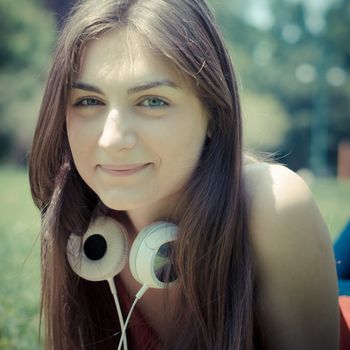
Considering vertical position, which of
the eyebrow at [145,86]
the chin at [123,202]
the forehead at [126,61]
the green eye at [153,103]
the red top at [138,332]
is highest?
the forehead at [126,61]

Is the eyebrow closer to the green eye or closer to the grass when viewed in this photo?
the green eye

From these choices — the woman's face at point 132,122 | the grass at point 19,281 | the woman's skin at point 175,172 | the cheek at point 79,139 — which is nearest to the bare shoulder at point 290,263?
the woman's skin at point 175,172

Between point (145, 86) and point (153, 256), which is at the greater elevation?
point (145, 86)

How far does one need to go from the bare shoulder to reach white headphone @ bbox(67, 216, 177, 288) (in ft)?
1.03

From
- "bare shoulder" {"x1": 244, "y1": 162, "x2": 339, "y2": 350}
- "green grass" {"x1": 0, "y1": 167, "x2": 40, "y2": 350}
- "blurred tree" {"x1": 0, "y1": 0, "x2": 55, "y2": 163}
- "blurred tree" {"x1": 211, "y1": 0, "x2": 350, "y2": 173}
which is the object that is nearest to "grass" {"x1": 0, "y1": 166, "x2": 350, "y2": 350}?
"green grass" {"x1": 0, "y1": 167, "x2": 40, "y2": 350}

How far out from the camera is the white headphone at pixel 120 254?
1910 millimetres

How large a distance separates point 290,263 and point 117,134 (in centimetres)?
73

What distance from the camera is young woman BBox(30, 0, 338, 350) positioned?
1833 millimetres

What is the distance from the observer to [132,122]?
5.95ft

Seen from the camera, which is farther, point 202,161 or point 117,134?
point 202,161

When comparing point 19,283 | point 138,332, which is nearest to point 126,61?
point 138,332

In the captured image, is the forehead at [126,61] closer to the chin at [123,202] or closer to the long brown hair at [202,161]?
the long brown hair at [202,161]

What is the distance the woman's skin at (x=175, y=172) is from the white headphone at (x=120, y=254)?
136 mm

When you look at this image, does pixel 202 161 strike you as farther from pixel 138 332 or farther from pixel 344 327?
pixel 344 327
